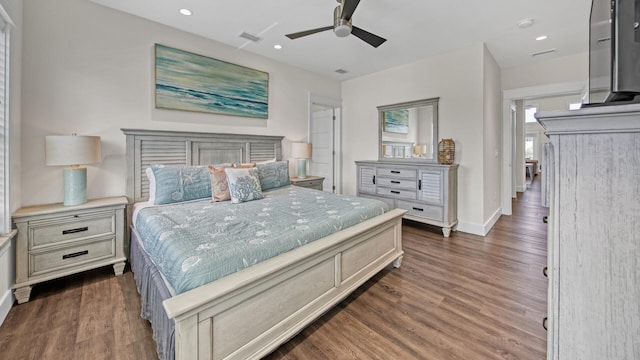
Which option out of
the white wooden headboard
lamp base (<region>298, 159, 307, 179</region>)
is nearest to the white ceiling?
the white wooden headboard

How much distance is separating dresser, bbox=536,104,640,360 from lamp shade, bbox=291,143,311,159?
3780mm

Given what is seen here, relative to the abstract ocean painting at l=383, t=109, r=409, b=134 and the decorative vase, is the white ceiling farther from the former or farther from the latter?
the decorative vase

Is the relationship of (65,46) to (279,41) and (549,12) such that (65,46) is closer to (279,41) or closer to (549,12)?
(279,41)

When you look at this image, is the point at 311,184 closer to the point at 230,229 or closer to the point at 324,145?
the point at 324,145

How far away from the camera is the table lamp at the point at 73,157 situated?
2.28m

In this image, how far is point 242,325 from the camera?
140 cm

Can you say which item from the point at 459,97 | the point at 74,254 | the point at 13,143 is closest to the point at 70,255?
the point at 74,254

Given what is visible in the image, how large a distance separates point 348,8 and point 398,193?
287 centimetres

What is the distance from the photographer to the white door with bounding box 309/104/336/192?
18.9ft

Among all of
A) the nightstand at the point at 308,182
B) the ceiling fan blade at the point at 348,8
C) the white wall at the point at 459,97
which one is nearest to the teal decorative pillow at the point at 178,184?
the nightstand at the point at 308,182

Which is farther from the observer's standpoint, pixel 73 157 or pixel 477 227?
pixel 477 227

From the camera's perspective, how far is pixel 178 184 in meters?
2.72

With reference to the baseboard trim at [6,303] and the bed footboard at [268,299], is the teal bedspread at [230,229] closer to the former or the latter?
the bed footboard at [268,299]

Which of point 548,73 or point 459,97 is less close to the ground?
point 548,73
